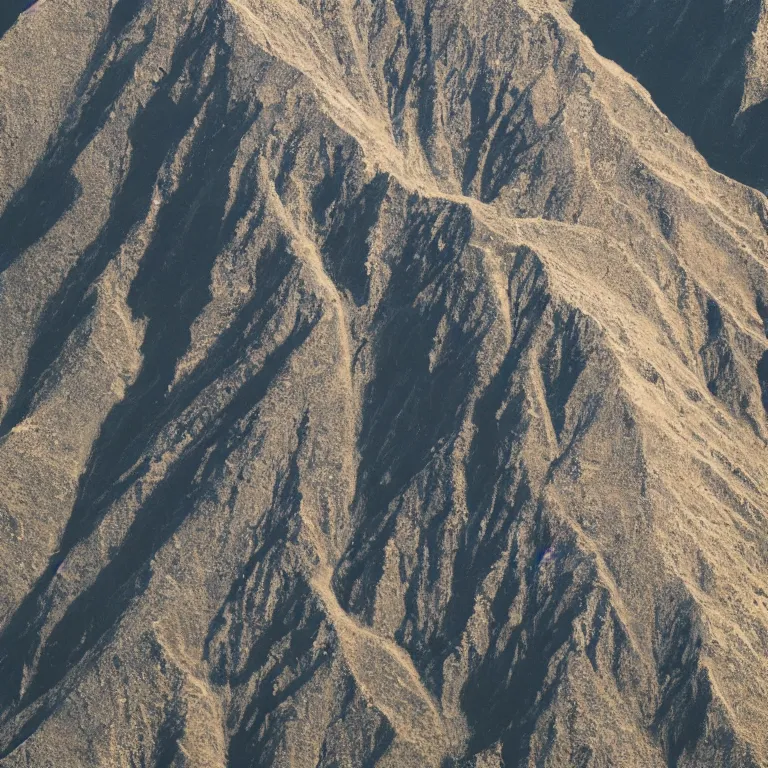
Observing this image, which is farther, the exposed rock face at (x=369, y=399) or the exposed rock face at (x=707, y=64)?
the exposed rock face at (x=707, y=64)

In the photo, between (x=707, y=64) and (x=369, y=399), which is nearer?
(x=369, y=399)

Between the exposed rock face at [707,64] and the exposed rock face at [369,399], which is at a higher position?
the exposed rock face at [707,64]

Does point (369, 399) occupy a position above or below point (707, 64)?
below

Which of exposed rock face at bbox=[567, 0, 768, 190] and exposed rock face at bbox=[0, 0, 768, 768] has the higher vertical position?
exposed rock face at bbox=[567, 0, 768, 190]

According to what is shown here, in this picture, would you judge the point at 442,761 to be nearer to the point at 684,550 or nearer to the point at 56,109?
the point at 684,550

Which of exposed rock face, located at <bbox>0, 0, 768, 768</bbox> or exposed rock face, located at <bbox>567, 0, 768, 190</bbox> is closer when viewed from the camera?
exposed rock face, located at <bbox>0, 0, 768, 768</bbox>
